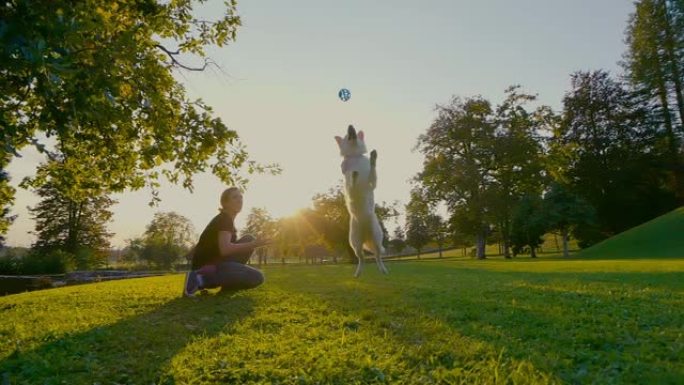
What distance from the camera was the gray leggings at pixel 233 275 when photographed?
29.0 feet

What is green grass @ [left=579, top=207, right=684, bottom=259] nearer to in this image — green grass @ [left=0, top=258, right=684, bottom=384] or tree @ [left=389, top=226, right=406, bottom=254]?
green grass @ [left=0, top=258, right=684, bottom=384]

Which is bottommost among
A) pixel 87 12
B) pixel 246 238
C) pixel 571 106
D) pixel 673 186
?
pixel 246 238

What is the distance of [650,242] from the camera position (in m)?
37.9

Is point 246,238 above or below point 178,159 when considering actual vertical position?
below

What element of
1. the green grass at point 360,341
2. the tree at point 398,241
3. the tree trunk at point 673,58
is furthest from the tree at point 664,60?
the green grass at point 360,341

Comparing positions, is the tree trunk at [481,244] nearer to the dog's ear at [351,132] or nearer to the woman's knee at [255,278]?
the dog's ear at [351,132]

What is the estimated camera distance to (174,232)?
284 ft

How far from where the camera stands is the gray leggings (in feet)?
29.0

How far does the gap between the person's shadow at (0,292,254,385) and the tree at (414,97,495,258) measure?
135 ft

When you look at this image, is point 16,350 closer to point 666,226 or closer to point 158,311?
point 158,311

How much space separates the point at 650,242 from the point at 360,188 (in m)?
37.3

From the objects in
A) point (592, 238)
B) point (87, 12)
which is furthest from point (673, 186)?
point (87, 12)

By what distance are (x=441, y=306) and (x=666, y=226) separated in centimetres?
4374

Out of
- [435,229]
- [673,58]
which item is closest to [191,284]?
[673,58]
